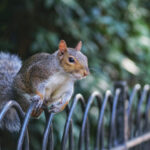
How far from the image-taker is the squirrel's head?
0.84m

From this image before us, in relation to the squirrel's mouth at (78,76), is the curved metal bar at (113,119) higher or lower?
lower

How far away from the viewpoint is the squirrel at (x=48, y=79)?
2.82ft

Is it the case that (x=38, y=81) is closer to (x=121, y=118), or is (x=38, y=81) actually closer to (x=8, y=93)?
(x=8, y=93)

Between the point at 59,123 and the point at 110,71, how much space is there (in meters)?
0.93

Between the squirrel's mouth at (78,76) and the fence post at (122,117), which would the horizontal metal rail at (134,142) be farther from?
the squirrel's mouth at (78,76)

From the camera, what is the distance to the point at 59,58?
92cm

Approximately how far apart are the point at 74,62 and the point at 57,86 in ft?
0.30

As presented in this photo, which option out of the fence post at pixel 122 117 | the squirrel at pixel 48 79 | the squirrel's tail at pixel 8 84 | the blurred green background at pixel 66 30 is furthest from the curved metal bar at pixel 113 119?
the blurred green background at pixel 66 30

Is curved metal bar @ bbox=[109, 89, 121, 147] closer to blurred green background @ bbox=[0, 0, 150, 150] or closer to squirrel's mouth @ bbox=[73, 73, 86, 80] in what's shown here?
squirrel's mouth @ bbox=[73, 73, 86, 80]

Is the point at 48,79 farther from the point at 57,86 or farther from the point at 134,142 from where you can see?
the point at 134,142

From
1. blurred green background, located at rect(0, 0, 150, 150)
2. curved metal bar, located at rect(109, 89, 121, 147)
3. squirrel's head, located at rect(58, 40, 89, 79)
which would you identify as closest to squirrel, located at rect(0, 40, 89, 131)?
squirrel's head, located at rect(58, 40, 89, 79)

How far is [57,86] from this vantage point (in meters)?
0.90

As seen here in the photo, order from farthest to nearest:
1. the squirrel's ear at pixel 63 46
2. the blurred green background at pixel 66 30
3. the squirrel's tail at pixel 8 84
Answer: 1. the blurred green background at pixel 66 30
2. the squirrel's ear at pixel 63 46
3. the squirrel's tail at pixel 8 84

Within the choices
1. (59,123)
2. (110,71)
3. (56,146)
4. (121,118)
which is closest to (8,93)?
(121,118)
